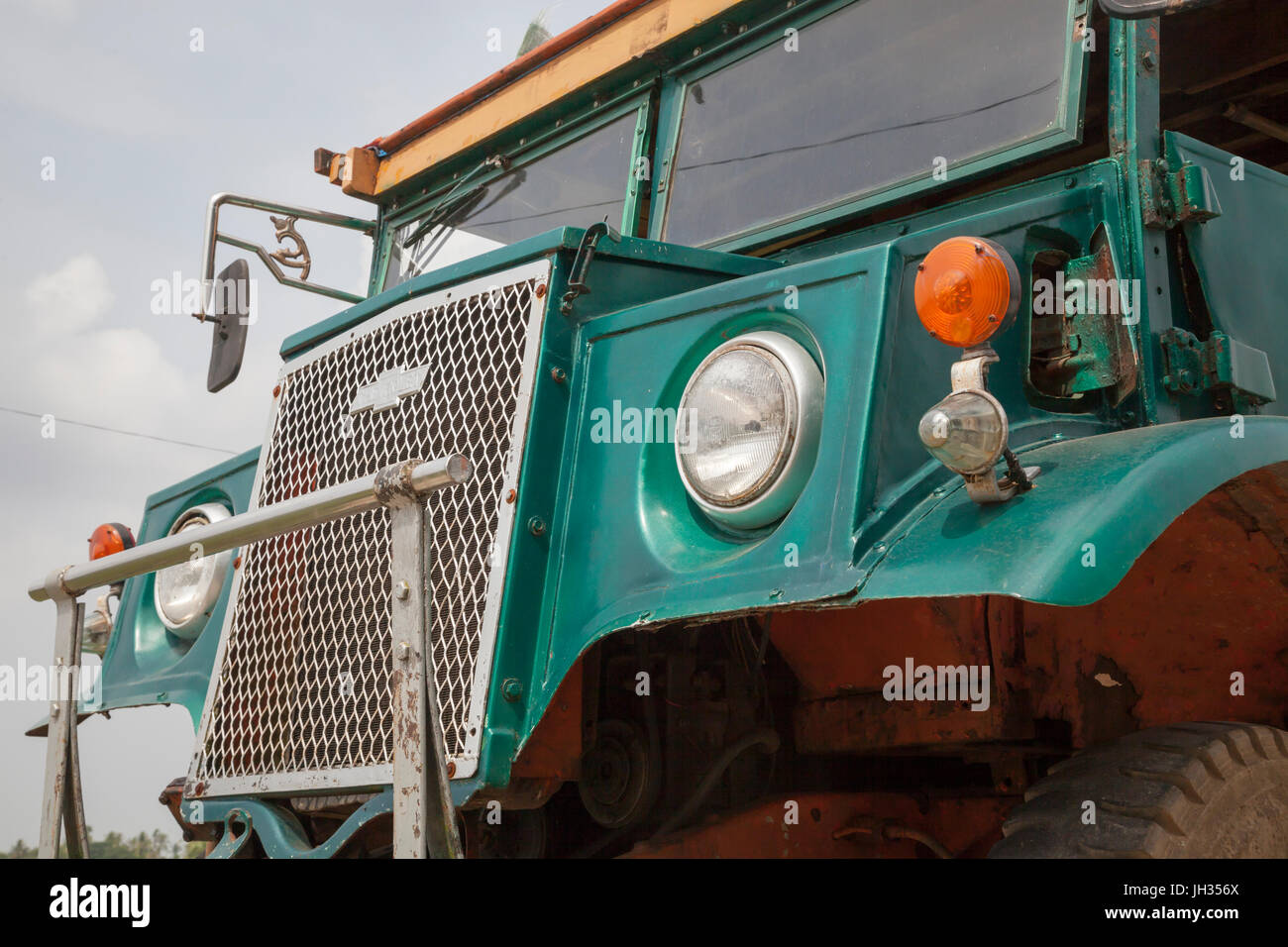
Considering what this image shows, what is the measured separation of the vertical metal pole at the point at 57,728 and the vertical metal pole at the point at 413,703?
102 centimetres

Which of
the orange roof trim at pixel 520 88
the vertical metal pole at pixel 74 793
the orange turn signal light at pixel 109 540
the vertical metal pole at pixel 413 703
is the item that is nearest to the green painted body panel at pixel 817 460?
the vertical metal pole at pixel 413 703

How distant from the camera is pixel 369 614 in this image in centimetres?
275

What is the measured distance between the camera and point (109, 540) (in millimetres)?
4039

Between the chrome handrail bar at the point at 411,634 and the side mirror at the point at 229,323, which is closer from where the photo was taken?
the chrome handrail bar at the point at 411,634

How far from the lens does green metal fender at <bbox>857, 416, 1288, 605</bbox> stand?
1756 mm

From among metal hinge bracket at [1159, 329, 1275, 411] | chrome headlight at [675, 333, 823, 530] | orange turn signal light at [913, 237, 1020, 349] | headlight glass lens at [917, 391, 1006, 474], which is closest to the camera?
headlight glass lens at [917, 391, 1006, 474]

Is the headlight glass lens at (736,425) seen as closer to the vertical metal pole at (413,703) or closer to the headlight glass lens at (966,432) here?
the headlight glass lens at (966,432)

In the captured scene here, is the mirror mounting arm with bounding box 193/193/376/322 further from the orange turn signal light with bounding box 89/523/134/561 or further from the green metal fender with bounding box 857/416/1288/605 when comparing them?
the green metal fender with bounding box 857/416/1288/605

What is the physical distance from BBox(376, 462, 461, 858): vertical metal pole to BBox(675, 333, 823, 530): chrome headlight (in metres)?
0.52

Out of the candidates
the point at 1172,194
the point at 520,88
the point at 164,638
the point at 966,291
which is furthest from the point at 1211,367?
the point at 164,638

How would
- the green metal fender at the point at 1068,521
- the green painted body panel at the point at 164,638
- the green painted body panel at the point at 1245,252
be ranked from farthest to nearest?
the green painted body panel at the point at 164,638
the green painted body panel at the point at 1245,252
the green metal fender at the point at 1068,521

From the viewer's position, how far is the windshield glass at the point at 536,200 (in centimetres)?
364

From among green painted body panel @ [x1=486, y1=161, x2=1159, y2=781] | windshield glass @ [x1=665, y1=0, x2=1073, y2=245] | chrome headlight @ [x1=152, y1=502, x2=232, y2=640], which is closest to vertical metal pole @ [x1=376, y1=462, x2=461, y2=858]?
green painted body panel @ [x1=486, y1=161, x2=1159, y2=781]
